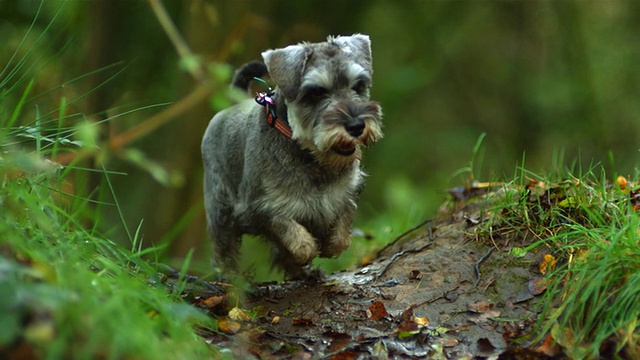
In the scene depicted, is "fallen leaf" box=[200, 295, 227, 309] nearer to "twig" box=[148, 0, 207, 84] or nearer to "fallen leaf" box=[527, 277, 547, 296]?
"twig" box=[148, 0, 207, 84]

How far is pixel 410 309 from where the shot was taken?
400cm

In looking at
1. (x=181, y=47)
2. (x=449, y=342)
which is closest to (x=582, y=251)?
(x=449, y=342)

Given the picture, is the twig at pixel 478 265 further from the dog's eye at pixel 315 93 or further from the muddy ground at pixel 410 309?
the dog's eye at pixel 315 93

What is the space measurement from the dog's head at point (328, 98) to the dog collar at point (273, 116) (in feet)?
0.36

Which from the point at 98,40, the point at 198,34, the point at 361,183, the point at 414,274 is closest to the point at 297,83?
the point at 361,183

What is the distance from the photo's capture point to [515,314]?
3795 mm

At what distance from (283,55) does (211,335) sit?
1.79 meters

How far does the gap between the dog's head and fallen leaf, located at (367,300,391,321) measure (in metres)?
0.87

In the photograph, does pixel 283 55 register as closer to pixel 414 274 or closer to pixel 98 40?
pixel 414 274

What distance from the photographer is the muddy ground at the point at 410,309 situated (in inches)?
142

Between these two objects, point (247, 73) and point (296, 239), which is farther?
point (247, 73)

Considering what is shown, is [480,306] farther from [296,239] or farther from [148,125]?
[148,125]

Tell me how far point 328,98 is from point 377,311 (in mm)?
1257

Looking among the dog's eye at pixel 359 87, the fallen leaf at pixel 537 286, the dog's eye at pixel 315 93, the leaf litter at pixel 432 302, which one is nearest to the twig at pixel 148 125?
the dog's eye at pixel 315 93
